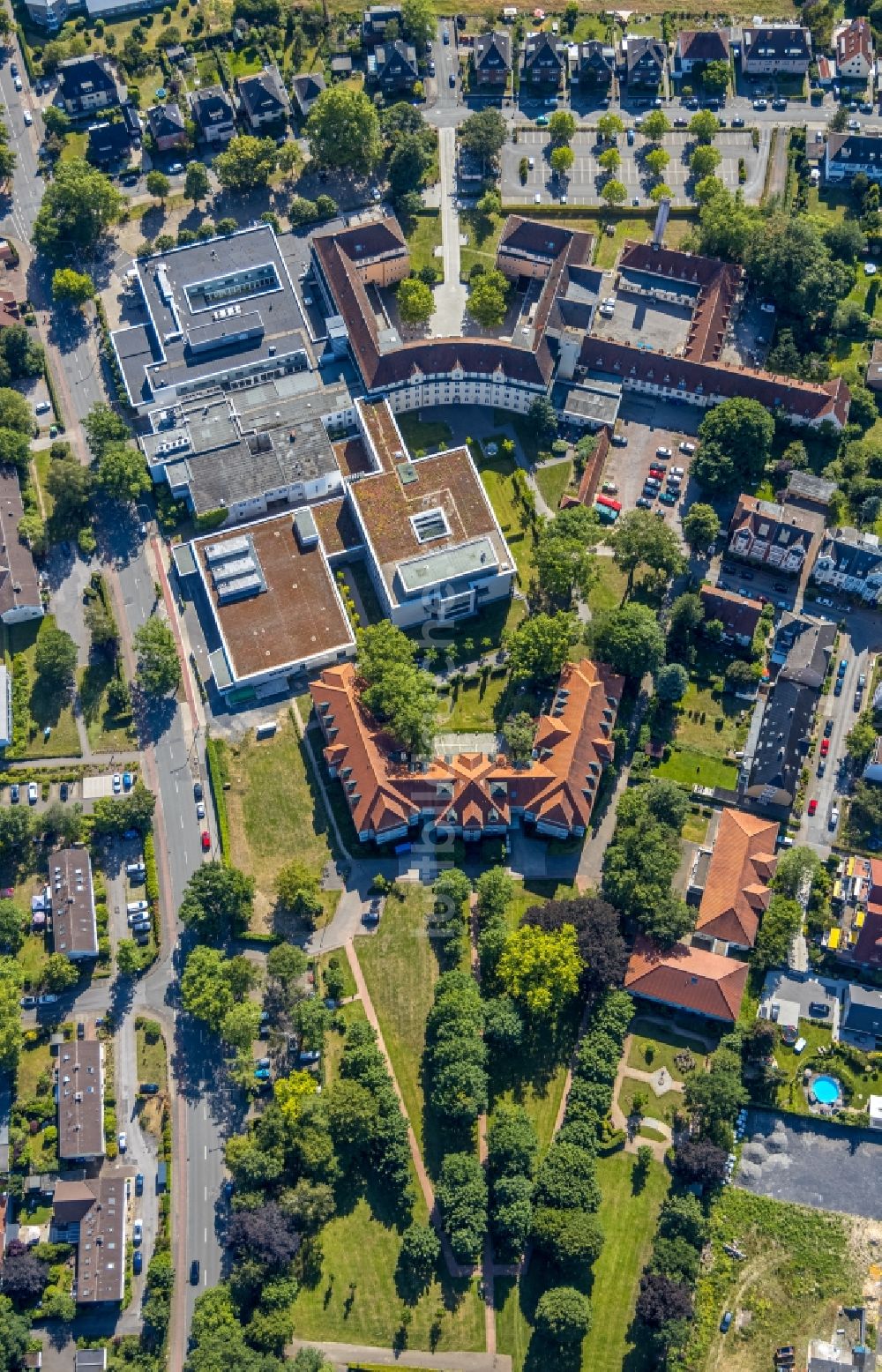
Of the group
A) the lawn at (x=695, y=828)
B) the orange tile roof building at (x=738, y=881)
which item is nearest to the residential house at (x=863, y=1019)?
Result: the orange tile roof building at (x=738, y=881)

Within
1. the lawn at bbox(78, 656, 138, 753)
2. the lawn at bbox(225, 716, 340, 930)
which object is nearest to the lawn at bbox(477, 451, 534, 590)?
the lawn at bbox(225, 716, 340, 930)

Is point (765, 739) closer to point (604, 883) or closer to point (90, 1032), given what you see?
point (604, 883)

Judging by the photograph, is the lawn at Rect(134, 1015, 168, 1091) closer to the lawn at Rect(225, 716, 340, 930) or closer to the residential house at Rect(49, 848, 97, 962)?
the residential house at Rect(49, 848, 97, 962)

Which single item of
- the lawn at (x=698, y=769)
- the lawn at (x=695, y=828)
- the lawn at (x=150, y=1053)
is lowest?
the lawn at (x=150, y=1053)

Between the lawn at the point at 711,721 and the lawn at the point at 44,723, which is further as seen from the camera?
the lawn at the point at 711,721

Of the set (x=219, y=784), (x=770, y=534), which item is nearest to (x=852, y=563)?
(x=770, y=534)

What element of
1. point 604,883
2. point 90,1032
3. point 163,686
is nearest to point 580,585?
point 604,883

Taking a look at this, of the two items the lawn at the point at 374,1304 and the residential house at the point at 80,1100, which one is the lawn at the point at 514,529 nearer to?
the residential house at the point at 80,1100

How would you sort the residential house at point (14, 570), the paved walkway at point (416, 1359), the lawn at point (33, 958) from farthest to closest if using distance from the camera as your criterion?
the residential house at point (14, 570), the lawn at point (33, 958), the paved walkway at point (416, 1359)
